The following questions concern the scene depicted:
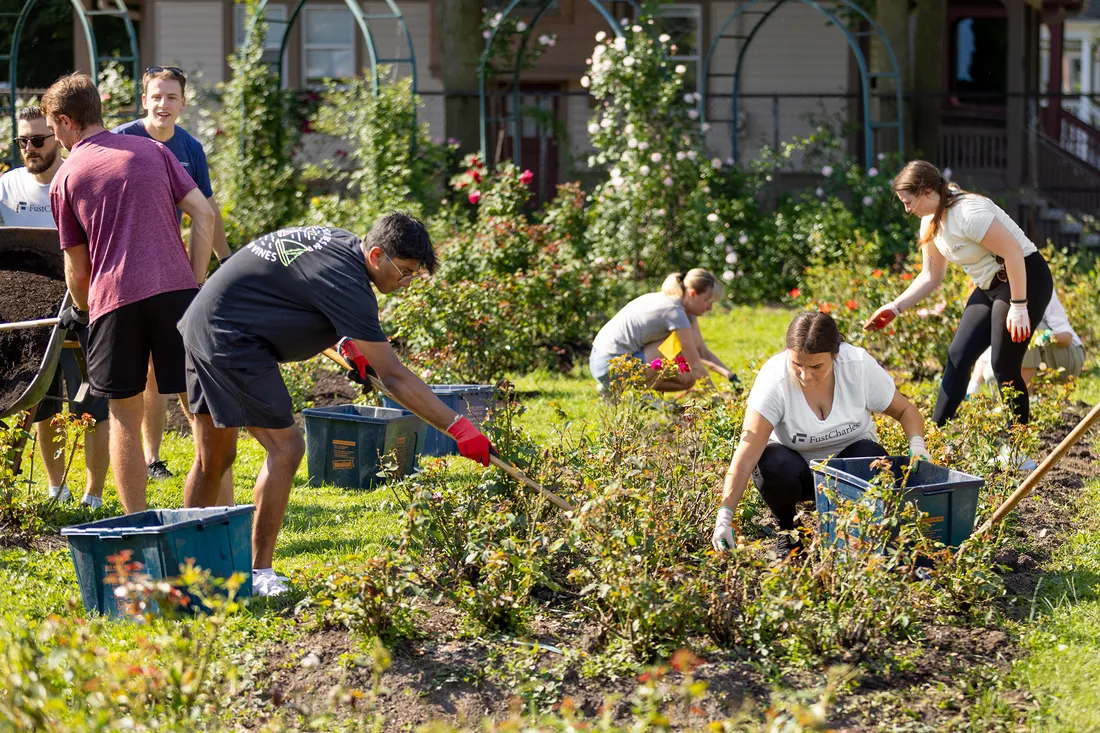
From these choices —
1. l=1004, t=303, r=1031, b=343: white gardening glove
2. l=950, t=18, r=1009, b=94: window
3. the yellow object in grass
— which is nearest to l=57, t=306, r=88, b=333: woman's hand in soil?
the yellow object in grass

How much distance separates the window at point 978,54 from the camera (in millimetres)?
22031

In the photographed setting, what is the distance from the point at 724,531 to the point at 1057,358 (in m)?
3.93

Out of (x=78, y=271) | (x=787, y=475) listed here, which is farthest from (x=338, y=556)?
(x=787, y=475)

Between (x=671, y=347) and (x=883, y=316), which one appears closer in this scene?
(x=883, y=316)

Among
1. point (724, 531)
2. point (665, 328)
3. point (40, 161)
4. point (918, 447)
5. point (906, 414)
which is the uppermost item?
point (40, 161)

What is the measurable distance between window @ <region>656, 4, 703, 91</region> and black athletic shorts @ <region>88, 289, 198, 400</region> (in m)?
15.5

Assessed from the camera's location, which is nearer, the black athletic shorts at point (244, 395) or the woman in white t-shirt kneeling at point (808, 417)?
the black athletic shorts at point (244, 395)

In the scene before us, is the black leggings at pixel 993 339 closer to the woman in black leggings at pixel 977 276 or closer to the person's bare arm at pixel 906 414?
the woman in black leggings at pixel 977 276

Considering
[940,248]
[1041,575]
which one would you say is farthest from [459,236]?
[1041,575]

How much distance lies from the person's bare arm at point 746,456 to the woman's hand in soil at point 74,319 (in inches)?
102

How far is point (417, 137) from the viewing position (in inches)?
491

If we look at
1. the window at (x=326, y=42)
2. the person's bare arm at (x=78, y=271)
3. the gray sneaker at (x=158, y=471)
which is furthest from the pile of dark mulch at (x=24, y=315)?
the window at (x=326, y=42)

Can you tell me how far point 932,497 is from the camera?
4484 mm

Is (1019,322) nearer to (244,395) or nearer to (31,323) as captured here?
(244,395)
